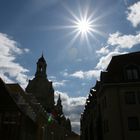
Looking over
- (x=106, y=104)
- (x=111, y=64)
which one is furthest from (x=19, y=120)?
(x=111, y=64)

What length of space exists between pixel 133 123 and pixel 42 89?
60.0m

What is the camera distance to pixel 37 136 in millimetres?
44188

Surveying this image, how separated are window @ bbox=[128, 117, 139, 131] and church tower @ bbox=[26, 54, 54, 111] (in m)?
56.9

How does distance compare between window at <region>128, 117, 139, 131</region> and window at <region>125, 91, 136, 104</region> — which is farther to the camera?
window at <region>125, 91, 136, 104</region>

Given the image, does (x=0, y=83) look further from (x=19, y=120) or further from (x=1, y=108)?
(x=19, y=120)

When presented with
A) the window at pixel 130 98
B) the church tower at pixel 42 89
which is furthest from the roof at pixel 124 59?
the church tower at pixel 42 89

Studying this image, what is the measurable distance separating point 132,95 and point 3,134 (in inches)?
724

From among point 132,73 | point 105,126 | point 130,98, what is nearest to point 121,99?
point 130,98

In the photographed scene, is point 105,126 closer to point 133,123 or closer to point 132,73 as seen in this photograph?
point 133,123

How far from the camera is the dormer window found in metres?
33.5

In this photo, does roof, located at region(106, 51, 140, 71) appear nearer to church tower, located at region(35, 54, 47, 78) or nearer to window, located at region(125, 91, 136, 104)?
window, located at region(125, 91, 136, 104)

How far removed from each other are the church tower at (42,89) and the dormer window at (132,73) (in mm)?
55159

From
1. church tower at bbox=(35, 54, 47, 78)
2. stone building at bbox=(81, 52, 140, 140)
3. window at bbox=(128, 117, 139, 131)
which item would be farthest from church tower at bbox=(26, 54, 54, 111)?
window at bbox=(128, 117, 139, 131)

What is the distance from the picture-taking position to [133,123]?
101 feet
